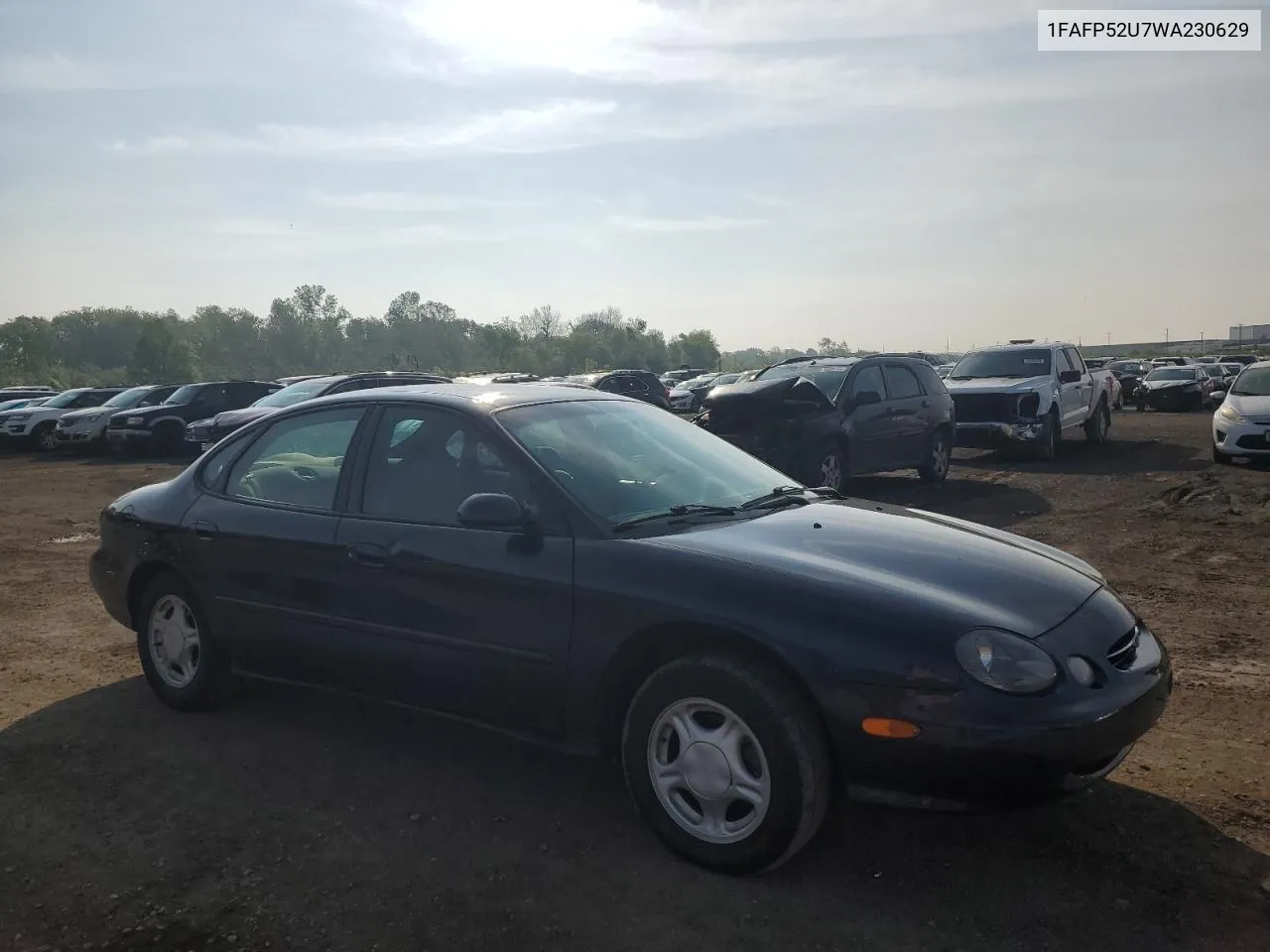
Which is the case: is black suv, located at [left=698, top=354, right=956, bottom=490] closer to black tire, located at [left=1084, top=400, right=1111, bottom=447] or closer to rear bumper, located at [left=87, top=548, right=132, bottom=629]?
black tire, located at [left=1084, top=400, right=1111, bottom=447]

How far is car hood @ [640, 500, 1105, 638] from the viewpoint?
121 inches

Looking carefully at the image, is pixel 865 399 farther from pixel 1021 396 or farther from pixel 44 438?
pixel 44 438

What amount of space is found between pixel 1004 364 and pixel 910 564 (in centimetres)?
1465

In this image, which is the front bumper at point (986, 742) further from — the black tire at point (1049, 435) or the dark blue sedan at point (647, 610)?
the black tire at point (1049, 435)

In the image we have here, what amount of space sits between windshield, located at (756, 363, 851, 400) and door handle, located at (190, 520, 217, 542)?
8.14 meters

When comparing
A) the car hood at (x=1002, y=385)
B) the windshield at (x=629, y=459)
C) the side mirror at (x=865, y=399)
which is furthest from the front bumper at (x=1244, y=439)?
the windshield at (x=629, y=459)

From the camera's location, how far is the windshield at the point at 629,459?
3754 millimetres

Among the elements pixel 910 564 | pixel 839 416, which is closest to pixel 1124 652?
pixel 910 564

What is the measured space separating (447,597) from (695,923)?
1496 millimetres

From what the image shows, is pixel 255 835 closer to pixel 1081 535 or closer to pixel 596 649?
pixel 596 649

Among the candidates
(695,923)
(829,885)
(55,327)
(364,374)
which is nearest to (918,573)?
(829,885)

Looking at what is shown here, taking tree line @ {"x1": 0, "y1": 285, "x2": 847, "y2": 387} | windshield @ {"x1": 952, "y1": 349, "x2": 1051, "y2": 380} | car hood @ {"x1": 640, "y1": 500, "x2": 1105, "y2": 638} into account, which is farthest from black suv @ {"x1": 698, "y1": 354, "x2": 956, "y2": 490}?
tree line @ {"x1": 0, "y1": 285, "x2": 847, "y2": 387}

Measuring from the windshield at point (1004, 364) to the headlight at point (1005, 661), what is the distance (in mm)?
14343

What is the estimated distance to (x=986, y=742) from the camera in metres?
2.80
